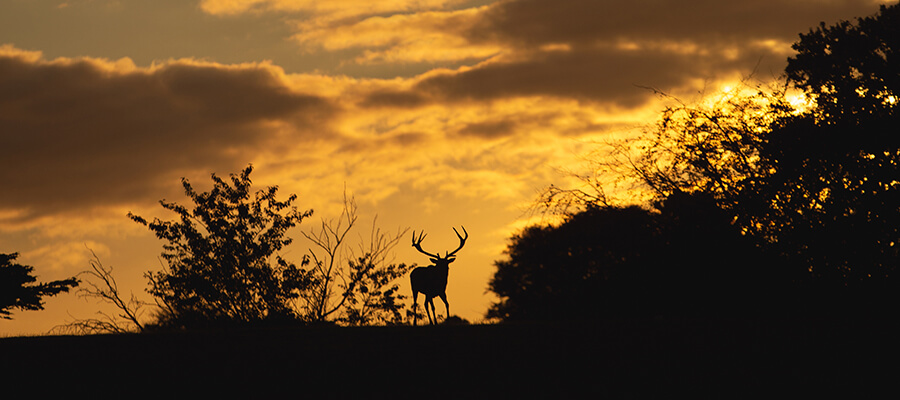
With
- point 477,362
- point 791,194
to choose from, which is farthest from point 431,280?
point 791,194

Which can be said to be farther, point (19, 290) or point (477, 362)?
point (19, 290)

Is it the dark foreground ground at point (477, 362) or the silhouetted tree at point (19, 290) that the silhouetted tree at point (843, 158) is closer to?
the dark foreground ground at point (477, 362)

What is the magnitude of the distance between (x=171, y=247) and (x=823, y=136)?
22.4 meters

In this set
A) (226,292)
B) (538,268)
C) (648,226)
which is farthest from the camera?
(538,268)

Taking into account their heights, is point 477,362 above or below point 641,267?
below

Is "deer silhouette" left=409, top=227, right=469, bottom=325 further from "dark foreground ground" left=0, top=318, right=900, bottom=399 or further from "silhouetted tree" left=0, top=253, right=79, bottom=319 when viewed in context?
"silhouetted tree" left=0, top=253, right=79, bottom=319

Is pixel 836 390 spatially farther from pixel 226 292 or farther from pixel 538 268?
pixel 538 268

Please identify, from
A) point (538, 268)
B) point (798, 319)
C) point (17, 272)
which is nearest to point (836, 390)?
point (798, 319)

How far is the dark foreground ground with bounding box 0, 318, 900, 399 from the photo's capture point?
16781mm

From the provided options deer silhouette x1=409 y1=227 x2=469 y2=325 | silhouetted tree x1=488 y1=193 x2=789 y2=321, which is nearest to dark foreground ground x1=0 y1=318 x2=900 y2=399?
deer silhouette x1=409 y1=227 x2=469 y2=325

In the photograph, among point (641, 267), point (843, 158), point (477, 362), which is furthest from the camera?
point (641, 267)

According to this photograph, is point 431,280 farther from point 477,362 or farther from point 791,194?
point 791,194

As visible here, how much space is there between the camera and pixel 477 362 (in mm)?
18828

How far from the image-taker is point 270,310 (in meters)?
34.1
